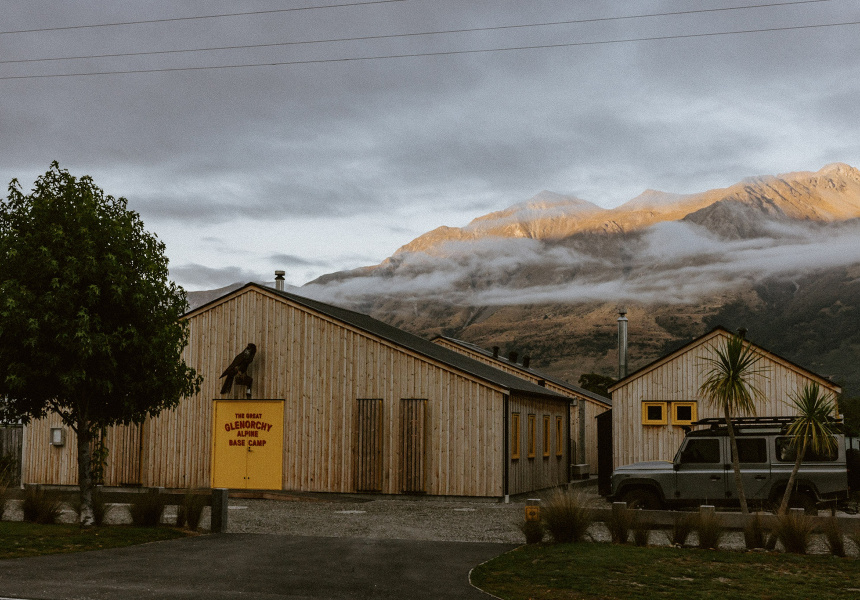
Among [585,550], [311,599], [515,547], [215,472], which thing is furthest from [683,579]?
[215,472]

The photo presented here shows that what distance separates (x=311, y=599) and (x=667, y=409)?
21599 mm

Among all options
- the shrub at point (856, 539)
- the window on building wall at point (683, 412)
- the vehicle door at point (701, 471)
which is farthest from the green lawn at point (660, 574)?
the window on building wall at point (683, 412)

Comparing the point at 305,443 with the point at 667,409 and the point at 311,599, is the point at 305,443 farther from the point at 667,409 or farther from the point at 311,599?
the point at 311,599

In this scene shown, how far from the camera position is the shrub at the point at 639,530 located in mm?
14711

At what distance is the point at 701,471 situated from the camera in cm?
2039

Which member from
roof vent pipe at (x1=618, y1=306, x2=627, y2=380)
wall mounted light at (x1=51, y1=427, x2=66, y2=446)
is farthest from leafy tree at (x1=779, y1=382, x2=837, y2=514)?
roof vent pipe at (x1=618, y1=306, x2=627, y2=380)

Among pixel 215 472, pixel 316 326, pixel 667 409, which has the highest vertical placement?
pixel 316 326

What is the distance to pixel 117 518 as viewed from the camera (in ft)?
62.3

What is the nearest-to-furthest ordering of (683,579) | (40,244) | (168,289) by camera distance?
1. (683,579)
2. (40,244)
3. (168,289)

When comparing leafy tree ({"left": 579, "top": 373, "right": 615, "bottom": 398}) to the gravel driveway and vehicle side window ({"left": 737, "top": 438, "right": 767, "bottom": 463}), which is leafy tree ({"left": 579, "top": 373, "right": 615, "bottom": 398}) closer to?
the gravel driveway

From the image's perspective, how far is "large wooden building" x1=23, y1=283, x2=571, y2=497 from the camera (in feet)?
87.0

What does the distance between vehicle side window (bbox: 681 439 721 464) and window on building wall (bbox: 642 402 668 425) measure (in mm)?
9565

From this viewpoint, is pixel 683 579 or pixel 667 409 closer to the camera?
pixel 683 579

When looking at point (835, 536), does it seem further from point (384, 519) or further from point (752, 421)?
point (384, 519)
